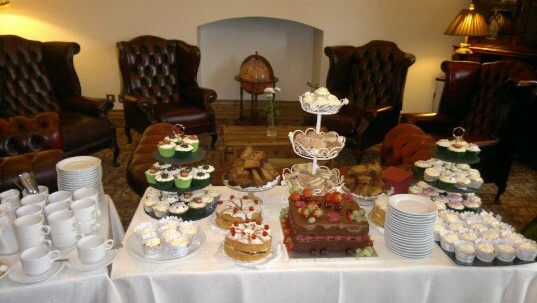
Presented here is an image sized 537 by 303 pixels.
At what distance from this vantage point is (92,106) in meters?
4.51

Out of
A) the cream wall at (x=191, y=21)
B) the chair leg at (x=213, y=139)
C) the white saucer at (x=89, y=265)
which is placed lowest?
the chair leg at (x=213, y=139)

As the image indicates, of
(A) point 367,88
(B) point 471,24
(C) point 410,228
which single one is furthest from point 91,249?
(B) point 471,24

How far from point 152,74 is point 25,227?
368 centimetres

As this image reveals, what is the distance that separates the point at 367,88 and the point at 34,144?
363 cm

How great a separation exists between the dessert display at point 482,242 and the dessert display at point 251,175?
85 centimetres

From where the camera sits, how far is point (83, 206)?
206 cm

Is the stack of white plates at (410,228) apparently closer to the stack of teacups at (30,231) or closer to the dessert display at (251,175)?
the dessert display at (251,175)

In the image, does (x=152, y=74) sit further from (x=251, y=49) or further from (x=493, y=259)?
(x=493, y=259)

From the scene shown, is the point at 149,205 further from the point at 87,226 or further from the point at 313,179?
the point at 313,179

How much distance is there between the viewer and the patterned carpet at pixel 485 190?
3855 millimetres

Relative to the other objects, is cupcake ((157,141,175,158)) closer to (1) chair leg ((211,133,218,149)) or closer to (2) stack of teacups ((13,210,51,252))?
(2) stack of teacups ((13,210,51,252))

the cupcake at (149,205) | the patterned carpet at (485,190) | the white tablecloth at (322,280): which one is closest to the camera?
the white tablecloth at (322,280)

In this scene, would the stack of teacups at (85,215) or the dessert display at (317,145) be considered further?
the dessert display at (317,145)

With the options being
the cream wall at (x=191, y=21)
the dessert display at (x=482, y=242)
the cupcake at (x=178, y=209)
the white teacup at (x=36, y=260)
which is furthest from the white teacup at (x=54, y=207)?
the cream wall at (x=191, y=21)
